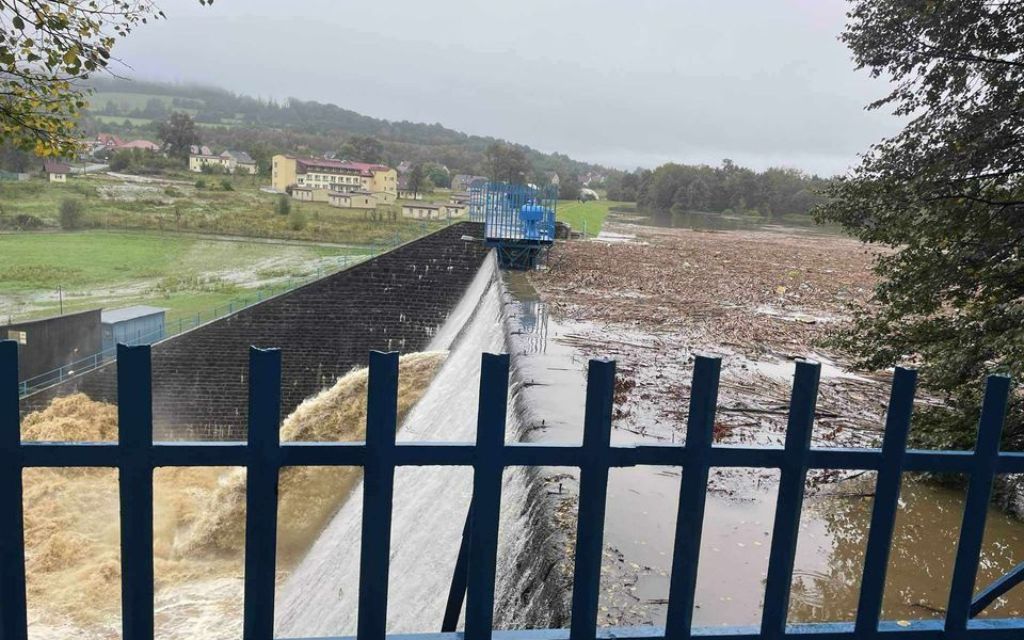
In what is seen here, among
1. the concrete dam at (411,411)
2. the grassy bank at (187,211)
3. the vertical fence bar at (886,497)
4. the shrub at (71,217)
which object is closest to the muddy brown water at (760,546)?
the concrete dam at (411,411)

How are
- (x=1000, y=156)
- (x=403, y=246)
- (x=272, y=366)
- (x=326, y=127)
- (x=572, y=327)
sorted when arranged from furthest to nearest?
(x=326, y=127) → (x=403, y=246) → (x=572, y=327) → (x=1000, y=156) → (x=272, y=366)

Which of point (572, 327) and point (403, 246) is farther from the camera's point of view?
point (403, 246)

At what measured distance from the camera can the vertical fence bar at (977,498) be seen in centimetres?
217

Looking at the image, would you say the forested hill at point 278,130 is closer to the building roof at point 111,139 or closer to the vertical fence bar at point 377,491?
the building roof at point 111,139

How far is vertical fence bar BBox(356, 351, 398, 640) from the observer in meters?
1.82

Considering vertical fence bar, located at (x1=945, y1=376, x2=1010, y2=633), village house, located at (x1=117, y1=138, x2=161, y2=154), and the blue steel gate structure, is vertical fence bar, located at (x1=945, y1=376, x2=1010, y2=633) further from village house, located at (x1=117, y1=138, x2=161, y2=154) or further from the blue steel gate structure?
village house, located at (x1=117, y1=138, x2=161, y2=154)

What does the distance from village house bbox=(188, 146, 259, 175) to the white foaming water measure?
70.3m

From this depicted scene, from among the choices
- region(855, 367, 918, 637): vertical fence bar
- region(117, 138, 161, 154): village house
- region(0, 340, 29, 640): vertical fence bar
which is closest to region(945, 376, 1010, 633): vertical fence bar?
region(855, 367, 918, 637): vertical fence bar

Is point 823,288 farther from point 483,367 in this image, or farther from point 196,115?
point 196,115

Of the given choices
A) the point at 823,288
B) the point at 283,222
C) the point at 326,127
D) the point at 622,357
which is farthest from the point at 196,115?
the point at 622,357

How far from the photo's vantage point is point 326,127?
98.9 metres

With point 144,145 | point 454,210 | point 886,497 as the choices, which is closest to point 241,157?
point 144,145

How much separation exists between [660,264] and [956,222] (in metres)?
19.6

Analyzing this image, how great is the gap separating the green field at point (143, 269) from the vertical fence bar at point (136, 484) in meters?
35.1
